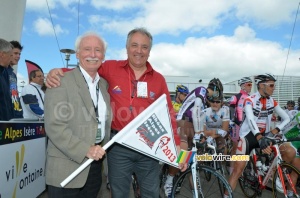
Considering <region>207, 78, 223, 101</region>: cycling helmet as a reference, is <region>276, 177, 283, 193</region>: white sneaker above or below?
below

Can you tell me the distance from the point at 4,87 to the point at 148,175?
2.42 metres

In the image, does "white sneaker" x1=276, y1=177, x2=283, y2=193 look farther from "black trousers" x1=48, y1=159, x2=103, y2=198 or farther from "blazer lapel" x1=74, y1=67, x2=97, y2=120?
"blazer lapel" x1=74, y1=67, x2=97, y2=120

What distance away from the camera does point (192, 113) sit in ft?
13.8

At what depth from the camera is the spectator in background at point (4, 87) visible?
3607 millimetres

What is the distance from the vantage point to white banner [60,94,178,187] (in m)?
2.12

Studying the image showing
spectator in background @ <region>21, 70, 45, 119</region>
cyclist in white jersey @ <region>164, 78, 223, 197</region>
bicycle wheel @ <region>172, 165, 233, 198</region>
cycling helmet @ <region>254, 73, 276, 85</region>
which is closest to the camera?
bicycle wheel @ <region>172, 165, 233, 198</region>

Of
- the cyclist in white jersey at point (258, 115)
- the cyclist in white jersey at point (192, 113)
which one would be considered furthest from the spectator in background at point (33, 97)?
the cyclist in white jersey at point (258, 115)

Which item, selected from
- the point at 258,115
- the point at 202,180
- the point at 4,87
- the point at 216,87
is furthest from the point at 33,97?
the point at 258,115

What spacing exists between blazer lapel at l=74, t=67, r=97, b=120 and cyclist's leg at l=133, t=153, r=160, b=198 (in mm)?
829

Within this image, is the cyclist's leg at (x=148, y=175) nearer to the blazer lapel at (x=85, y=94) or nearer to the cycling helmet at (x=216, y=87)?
the blazer lapel at (x=85, y=94)

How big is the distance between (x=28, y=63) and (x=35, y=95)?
1.42 m

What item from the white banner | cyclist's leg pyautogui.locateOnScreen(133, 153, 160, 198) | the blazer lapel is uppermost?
the blazer lapel

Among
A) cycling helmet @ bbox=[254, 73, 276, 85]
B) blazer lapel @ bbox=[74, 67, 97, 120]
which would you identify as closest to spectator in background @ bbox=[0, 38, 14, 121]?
blazer lapel @ bbox=[74, 67, 97, 120]

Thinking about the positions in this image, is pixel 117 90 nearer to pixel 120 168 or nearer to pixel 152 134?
pixel 152 134
